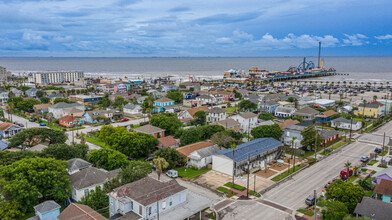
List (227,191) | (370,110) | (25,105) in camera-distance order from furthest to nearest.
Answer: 1. (25,105)
2. (370,110)
3. (227,191)

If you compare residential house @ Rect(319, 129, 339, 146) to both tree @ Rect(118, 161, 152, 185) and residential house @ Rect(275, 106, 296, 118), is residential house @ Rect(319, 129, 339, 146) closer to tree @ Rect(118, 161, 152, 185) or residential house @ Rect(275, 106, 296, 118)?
residential house @ Rect(275, 106, 296, 118)

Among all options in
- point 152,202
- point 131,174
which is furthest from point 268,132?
point 152,202

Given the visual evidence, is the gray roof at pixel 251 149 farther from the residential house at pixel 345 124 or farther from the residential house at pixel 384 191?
the residential house at pixel 345 124

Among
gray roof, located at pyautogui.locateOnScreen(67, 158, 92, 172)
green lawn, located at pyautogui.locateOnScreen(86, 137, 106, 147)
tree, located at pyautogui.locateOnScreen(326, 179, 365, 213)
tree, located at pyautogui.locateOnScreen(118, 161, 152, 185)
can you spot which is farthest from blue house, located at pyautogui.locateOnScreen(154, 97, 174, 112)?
tree, located at pyautogui.locateOnScreen(326, 179, 365, 213)

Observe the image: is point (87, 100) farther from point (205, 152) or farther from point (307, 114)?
point (307, 114)

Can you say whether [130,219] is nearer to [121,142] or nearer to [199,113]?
[121,142]

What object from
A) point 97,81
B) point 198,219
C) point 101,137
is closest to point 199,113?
point 101,137

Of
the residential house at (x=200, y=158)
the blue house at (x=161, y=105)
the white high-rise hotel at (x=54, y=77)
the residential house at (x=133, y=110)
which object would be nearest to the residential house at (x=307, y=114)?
the blue house at (x=161, y=105)
